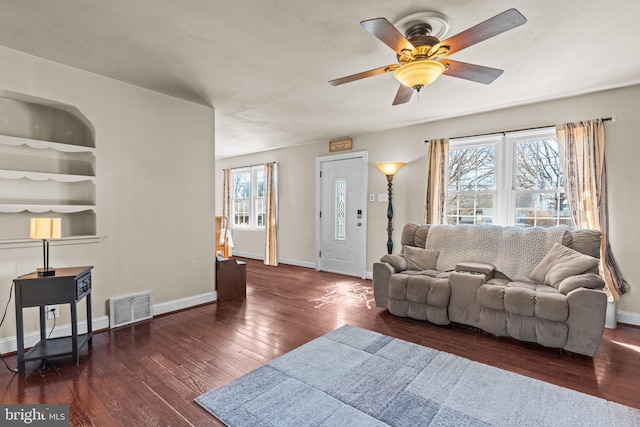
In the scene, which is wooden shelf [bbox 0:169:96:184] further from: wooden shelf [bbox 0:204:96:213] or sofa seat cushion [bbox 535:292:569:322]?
sofa seat cushion [bbox 535:292:569:322]

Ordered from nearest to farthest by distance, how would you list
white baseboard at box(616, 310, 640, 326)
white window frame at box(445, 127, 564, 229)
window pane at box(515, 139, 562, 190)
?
white baseboard at box(616, 310, 640, 326), window pane at box(515, 139, 562, 190), white window frame at box(445, 127, 564, 229)

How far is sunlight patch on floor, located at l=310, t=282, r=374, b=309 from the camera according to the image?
3.93 meters

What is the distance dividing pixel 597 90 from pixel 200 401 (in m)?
4.69

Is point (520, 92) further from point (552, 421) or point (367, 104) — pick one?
point (552, 421)

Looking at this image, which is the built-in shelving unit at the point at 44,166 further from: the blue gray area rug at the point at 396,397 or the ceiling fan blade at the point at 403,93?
the ceiling fan blade at the point at 403,93

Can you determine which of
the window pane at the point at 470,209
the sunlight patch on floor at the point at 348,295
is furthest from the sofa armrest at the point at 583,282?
the sunlight patch on floor at the point at 348,295

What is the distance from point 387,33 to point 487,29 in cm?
56

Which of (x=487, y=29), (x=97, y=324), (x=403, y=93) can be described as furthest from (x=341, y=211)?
(x=487, y=29)

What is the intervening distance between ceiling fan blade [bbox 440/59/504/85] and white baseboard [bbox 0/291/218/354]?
11.6ft

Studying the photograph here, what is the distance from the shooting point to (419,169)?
4.64 meters

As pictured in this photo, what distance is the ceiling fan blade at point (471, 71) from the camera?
218 centimetres

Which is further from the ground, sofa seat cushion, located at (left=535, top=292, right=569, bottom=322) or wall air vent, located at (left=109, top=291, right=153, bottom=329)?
sofa seat cushion, located at (left=535, top=292, right=569, bottom=322)

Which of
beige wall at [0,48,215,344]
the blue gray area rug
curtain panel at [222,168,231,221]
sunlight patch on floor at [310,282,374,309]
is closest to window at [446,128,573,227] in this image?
sunlight patch on floor at [310,282,374,309]

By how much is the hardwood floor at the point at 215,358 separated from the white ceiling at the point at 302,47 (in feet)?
8.06
